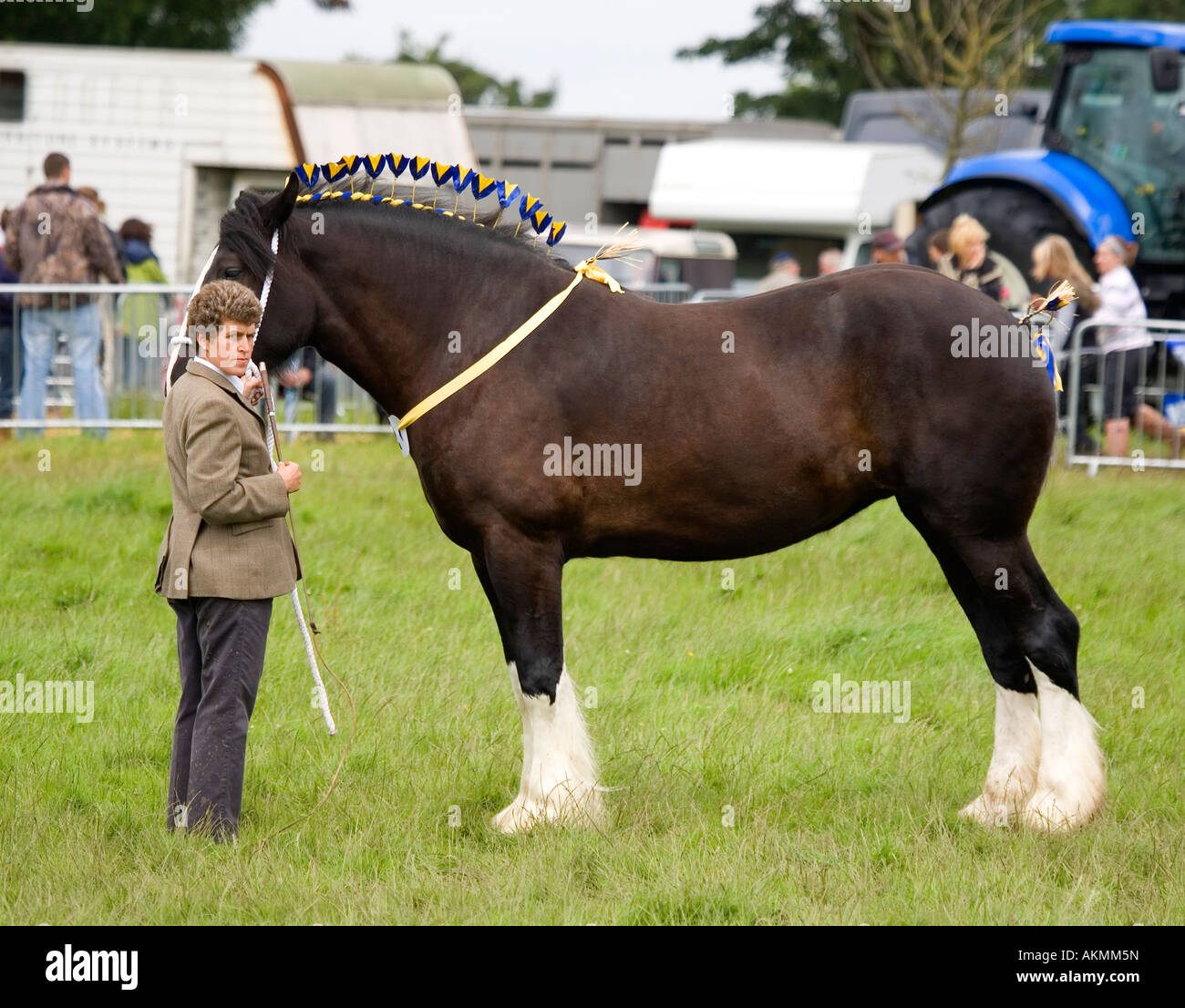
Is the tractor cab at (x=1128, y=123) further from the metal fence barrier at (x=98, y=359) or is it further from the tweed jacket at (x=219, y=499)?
the tweed jacket at (x=219, y=499)

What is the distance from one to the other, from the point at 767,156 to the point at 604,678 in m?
15.9

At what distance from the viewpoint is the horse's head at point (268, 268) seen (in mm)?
4934

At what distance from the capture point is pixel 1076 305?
503 inches

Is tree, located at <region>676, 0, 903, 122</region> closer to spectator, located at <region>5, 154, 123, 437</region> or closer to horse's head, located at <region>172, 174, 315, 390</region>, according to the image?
spectator, located at <region>5, 154, 123, 437</region>

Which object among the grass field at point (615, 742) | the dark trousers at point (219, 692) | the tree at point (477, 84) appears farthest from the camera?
the tree at point (477, 84)

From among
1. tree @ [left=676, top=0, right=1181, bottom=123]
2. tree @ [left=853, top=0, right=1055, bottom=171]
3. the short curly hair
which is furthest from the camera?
tree @ [left=676, top=0, right=1181, bottom=123]

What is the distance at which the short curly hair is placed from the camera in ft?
15.2

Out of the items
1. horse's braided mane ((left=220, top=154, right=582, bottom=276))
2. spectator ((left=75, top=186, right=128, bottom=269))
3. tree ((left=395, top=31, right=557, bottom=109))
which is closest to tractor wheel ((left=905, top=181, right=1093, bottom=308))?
spectator ((left=75, top=186, right=128, bottom=269))

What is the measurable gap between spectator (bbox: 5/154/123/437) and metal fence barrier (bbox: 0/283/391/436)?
0.01 metres

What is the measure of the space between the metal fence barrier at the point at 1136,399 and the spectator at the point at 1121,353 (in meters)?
0.01

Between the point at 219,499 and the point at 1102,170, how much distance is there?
12133 millimetres

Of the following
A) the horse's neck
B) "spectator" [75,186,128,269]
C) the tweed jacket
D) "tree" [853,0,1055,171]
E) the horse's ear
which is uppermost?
"tree" [853,0,1055,171]

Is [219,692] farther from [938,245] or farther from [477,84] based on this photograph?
[477,84]

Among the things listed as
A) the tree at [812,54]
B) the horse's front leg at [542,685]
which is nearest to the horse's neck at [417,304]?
the horse's front leg at [542,685]
